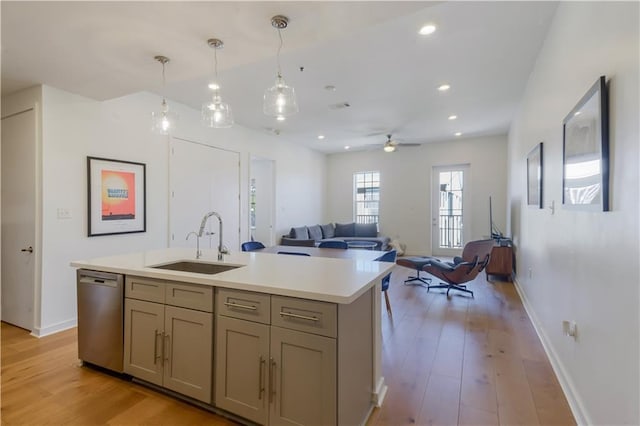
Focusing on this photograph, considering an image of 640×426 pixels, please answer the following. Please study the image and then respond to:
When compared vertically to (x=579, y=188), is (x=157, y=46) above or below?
above

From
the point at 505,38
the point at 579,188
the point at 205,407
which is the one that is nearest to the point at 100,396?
the point at 205,407

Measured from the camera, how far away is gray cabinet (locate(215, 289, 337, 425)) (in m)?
1.53

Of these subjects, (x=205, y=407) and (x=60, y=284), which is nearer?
(x=205, y=407)

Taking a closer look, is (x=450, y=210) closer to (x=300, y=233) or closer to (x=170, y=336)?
(x=300, y=233)

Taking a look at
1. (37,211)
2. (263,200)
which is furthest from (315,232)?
(37,211)

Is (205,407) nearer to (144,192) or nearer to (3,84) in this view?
(144,192)

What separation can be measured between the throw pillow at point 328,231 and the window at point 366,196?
0.81 meters

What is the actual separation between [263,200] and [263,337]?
210 inches

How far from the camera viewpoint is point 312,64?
3.35 meters

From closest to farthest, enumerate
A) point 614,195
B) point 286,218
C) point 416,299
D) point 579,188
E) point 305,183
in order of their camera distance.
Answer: point 614,195 → point 579,188 → point 416,299 → point 286,218 → point 305,183

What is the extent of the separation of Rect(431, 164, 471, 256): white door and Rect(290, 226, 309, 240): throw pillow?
3.24 m

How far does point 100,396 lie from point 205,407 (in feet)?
2.61

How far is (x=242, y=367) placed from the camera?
1.77 metres

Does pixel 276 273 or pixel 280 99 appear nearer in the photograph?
pixel 276 273
